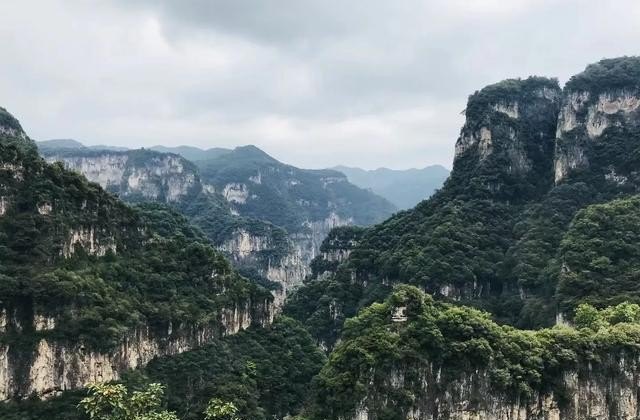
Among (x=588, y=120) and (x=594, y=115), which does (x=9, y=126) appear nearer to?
(x=588, y=120)

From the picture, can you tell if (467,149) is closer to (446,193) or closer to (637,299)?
(446,193)

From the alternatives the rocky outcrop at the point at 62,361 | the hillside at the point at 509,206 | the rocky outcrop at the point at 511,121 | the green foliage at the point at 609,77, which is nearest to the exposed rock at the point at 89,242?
the rocky outcrop at the point at 62,361

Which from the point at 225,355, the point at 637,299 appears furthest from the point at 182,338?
the point at 637,299

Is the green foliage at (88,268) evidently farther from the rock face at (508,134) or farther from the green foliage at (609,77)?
the green foliage at (609,77)

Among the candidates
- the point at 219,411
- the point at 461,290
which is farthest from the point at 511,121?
the point at 219,411

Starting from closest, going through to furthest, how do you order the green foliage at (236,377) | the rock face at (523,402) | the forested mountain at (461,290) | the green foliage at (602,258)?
the rock face at (523,402) → the forested mountain at (461,290) → the green foliage at (236,377) → the green foliage at (602,258)

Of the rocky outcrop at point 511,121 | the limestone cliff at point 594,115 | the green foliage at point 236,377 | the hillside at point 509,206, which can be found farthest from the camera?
the rocky outcrop at point 511,121
